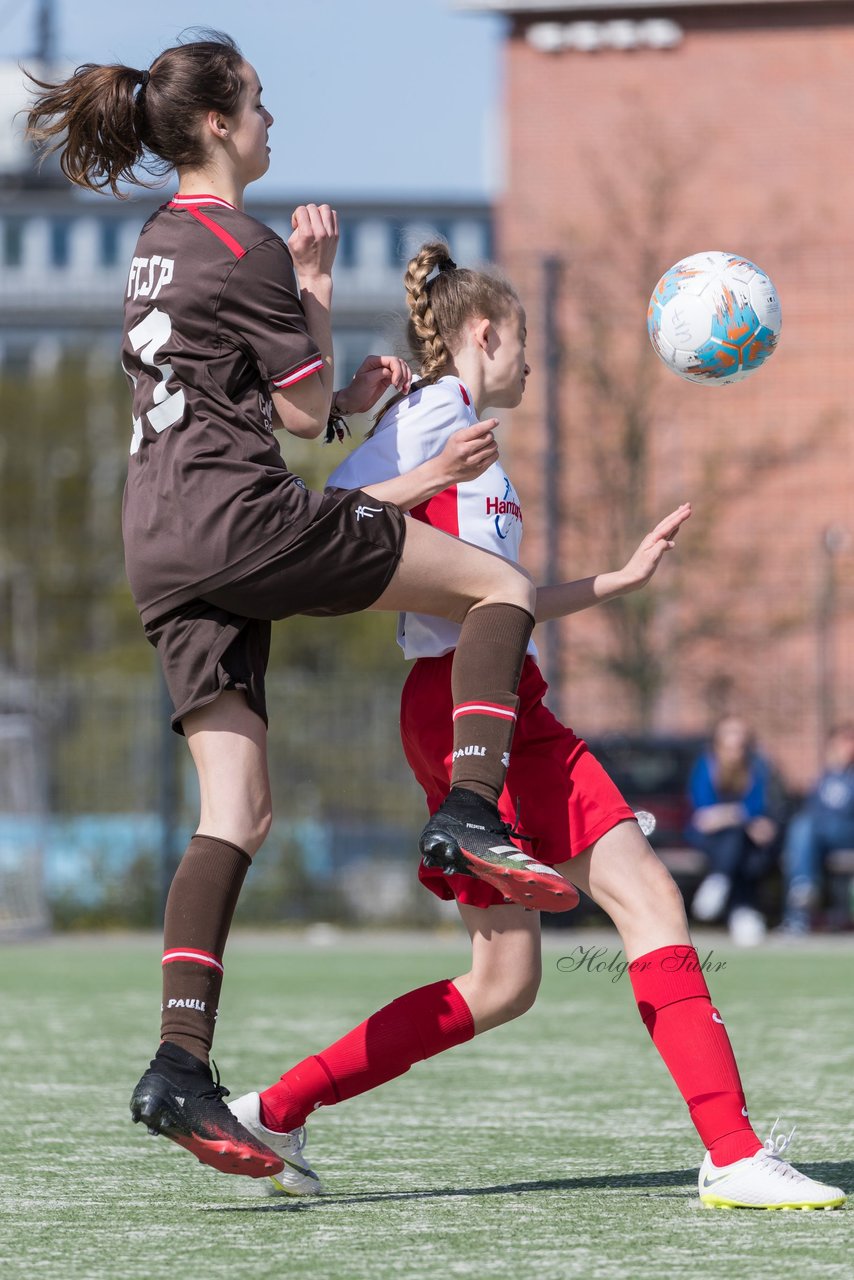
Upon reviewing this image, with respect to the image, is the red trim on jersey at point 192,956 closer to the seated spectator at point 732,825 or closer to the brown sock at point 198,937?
the brown sock at point 198,937

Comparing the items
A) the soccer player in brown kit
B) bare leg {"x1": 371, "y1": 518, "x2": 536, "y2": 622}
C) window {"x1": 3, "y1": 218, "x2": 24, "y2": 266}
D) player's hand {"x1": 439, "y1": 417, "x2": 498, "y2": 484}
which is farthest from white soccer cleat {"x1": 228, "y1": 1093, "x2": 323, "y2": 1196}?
window {"x1": 3, "y1": 218, "x2": 24, "y2": 266}

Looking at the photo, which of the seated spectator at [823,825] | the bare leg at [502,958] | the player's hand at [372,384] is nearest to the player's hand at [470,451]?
the player's hand at [372,384]

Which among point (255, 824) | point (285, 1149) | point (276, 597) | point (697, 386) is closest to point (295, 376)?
point (276, 597)

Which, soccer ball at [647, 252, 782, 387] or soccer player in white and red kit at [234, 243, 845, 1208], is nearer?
soccer player in white and red kit at [234, 243, 845, 1208]

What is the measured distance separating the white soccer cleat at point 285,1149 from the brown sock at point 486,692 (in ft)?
3.00

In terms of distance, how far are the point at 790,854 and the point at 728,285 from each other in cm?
1023

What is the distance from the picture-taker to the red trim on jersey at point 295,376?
149 inches

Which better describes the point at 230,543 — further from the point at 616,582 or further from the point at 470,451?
the point at 616,582

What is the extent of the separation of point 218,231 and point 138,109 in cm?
39

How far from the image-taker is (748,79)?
27.0m

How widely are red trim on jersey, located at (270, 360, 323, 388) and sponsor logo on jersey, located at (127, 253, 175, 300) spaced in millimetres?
300

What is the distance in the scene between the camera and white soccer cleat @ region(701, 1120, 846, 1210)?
148 inches

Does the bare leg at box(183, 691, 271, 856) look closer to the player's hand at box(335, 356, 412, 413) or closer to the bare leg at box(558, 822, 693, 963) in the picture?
the bare leg at box(558, 822, 693, 963)

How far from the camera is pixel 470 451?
384 centimetres
